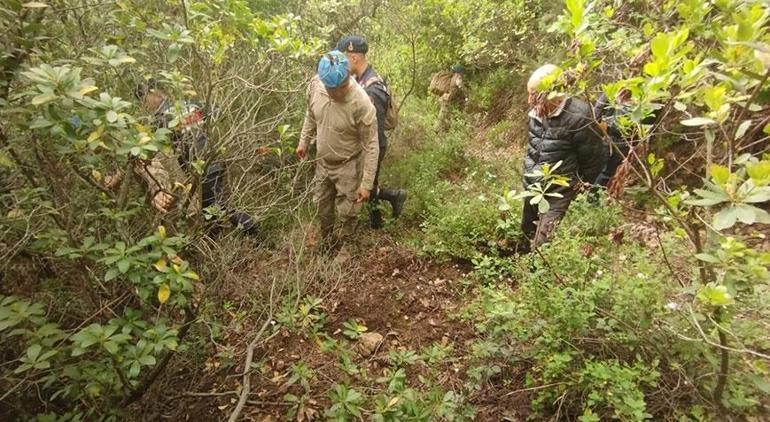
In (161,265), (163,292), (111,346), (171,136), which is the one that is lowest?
(111,346)

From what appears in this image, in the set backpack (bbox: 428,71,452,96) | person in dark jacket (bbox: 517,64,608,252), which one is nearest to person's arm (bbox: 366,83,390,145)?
person in dark jacket (bbox: 517,64,608,252)

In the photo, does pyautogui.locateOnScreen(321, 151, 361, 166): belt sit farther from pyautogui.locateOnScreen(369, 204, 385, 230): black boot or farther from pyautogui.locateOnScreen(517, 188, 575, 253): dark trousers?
pyautogui.locateOnScreen(517, 188, 575, 253): dark trousers

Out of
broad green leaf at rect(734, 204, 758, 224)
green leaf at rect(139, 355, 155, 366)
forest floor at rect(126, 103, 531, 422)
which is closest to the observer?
broad green leaf at rect(734, 204, 758, 224)

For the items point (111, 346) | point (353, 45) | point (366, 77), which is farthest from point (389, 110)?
point (111, 346)

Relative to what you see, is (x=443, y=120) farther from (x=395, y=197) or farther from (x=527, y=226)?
(x=527, y=226)

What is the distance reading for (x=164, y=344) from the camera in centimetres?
185

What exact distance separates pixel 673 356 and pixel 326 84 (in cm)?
298

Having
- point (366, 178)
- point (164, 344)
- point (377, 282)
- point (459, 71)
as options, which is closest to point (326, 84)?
point (366, 178)

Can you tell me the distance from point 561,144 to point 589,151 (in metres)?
0.28

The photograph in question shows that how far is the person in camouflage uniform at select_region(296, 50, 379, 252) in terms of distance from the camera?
11.9ft

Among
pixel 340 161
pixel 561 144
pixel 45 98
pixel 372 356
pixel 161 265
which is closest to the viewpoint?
pixel 45 98

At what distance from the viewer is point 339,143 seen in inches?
157

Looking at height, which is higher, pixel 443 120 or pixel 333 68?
pixel 333 68

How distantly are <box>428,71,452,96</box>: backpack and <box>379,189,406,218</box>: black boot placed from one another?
4682mm
